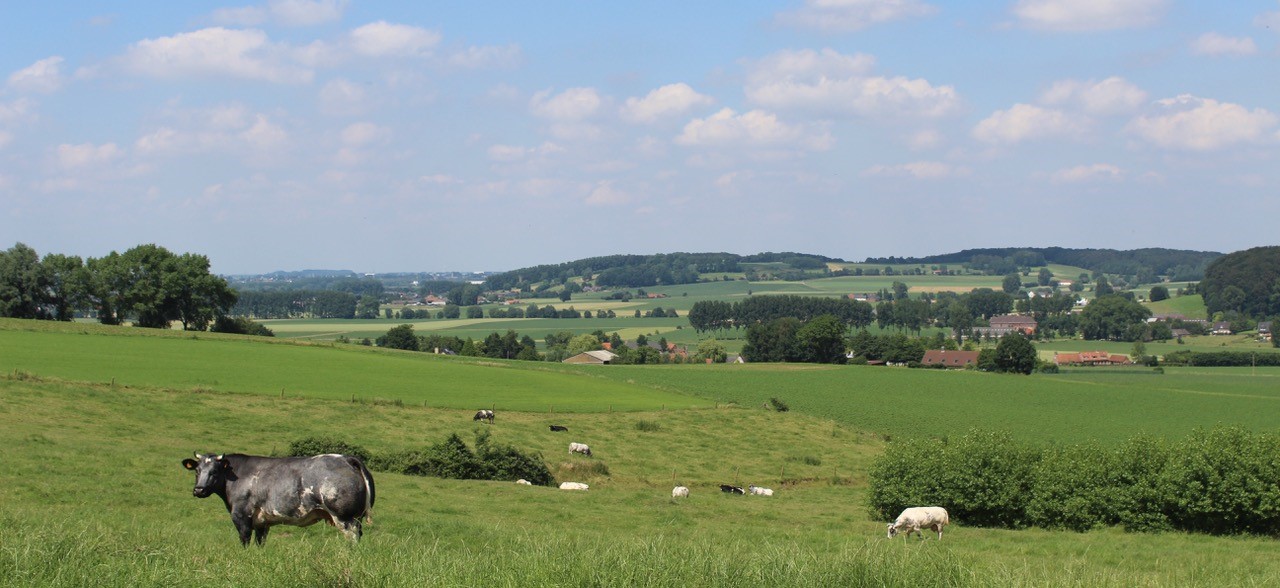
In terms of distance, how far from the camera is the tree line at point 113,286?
304ft

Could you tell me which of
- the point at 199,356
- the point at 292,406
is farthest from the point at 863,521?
the point at 199,356

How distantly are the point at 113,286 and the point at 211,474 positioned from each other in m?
89.9

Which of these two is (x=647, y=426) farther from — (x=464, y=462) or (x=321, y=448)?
(x=321, y=448)

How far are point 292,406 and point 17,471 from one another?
959 inches

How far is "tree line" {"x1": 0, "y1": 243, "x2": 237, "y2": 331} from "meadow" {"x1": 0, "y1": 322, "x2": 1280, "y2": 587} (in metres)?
18.9

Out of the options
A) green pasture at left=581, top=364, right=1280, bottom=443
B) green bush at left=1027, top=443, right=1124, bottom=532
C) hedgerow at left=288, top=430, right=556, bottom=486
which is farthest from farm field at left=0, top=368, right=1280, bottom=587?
green pasture at left=581, top=364, right=1280, bottom=443

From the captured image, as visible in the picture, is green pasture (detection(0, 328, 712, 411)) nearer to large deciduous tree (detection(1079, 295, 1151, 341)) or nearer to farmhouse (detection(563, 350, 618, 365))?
farmhouse (detection(563, 350, 618, 365))

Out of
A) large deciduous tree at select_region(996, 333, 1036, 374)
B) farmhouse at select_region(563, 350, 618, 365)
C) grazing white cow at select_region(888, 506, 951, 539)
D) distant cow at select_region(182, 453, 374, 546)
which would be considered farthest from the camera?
farmhouse at select_region(563, 350, 618, 365)

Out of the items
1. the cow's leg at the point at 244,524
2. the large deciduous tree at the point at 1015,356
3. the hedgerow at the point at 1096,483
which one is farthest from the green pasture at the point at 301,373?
the large deciduous tree at the point at 1015,356

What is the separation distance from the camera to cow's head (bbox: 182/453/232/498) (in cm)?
1538

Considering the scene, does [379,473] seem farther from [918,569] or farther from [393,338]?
[393,338]

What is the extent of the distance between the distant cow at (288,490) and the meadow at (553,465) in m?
0.60

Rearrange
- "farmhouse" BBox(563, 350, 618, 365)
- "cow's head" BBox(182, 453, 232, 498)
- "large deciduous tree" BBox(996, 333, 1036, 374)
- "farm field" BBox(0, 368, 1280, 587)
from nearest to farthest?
"farm field" BBox(0, 368, 1280, 587), "cow's head" BBox(182, 453, 232, 498), "large deciduous tree" BBox(996, 333, 1036, 374), "farmhouse" BBox(563, 350, 618, 365)

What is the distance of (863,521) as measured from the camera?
102 feet
